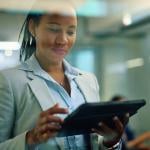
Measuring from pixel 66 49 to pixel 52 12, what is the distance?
11cm

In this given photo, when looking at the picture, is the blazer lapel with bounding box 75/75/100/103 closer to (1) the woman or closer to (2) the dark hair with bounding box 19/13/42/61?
(1) the woman

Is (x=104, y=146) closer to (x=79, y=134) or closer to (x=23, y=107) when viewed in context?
(x=79, y=134)

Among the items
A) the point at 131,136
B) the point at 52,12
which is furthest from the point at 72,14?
the point at 131,136

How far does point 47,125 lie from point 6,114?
0.13 m

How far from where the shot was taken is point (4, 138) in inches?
31.3

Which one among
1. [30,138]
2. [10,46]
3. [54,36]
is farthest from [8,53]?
[30,138]

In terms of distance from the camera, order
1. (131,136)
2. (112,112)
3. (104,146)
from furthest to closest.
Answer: (131,136)
(104,146)
(112,112)

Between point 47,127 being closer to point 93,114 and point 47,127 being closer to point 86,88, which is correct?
point 93,114

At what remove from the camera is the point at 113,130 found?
0.82 m

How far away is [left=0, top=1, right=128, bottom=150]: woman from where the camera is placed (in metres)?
0.79

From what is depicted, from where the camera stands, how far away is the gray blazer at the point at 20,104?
0.79m

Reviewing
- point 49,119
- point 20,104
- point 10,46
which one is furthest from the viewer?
point 10,46

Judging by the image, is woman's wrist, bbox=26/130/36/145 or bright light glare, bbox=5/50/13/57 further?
bright light glare, bbox=5/50/13/57

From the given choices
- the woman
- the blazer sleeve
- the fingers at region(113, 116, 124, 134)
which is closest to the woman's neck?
the woman
